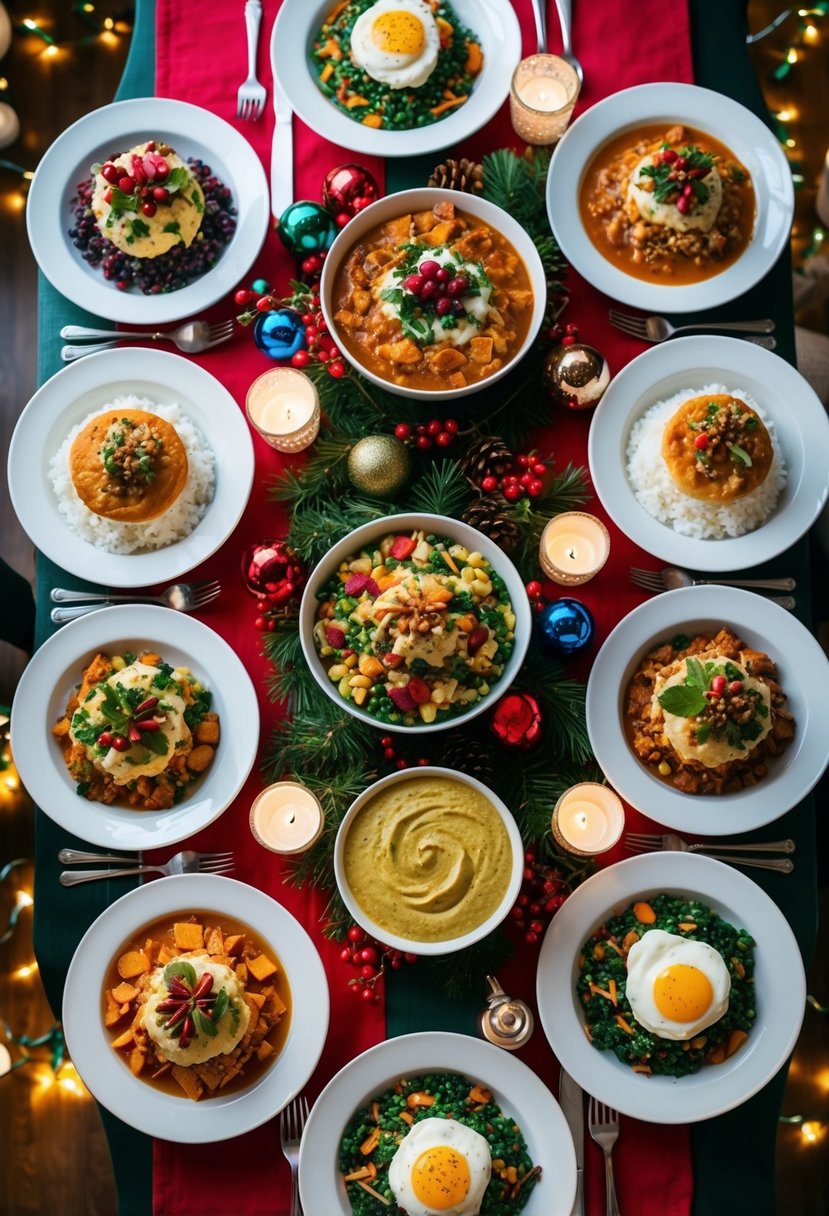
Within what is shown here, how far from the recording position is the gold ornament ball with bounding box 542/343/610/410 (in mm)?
3135

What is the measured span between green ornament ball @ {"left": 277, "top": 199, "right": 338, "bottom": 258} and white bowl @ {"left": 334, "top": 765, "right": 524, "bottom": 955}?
1748mm

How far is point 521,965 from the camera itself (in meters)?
3.03

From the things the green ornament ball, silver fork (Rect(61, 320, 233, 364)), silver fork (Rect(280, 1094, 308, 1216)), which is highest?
the green ornament ball

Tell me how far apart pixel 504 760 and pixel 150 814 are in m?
1.11

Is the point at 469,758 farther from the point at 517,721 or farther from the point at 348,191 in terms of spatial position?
the point at 348,191

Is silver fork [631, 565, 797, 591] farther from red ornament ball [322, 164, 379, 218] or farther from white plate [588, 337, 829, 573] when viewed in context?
red ornament ball [322, 164, 379, 218]

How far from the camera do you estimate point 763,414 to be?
3135 millimetres

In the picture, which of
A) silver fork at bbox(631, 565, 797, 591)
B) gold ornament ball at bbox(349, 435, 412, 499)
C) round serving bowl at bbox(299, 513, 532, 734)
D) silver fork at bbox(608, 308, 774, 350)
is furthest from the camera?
silver fork at bbox(608, 308, 774, 350)

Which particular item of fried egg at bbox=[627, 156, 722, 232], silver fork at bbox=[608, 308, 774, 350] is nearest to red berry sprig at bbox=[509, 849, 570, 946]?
silver fork at bbox=[608, 308, 774, 350]

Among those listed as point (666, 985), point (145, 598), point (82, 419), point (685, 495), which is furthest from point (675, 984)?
point (82, 419)

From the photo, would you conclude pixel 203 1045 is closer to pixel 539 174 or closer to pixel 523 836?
pixel 523 836

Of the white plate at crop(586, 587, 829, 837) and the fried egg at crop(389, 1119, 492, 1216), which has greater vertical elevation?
the white plate at crop(586, 587, 829, 837)

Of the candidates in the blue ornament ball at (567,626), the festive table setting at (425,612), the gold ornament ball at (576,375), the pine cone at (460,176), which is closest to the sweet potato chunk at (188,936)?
the festive table setting at (425,612)

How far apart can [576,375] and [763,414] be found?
0.62 m
